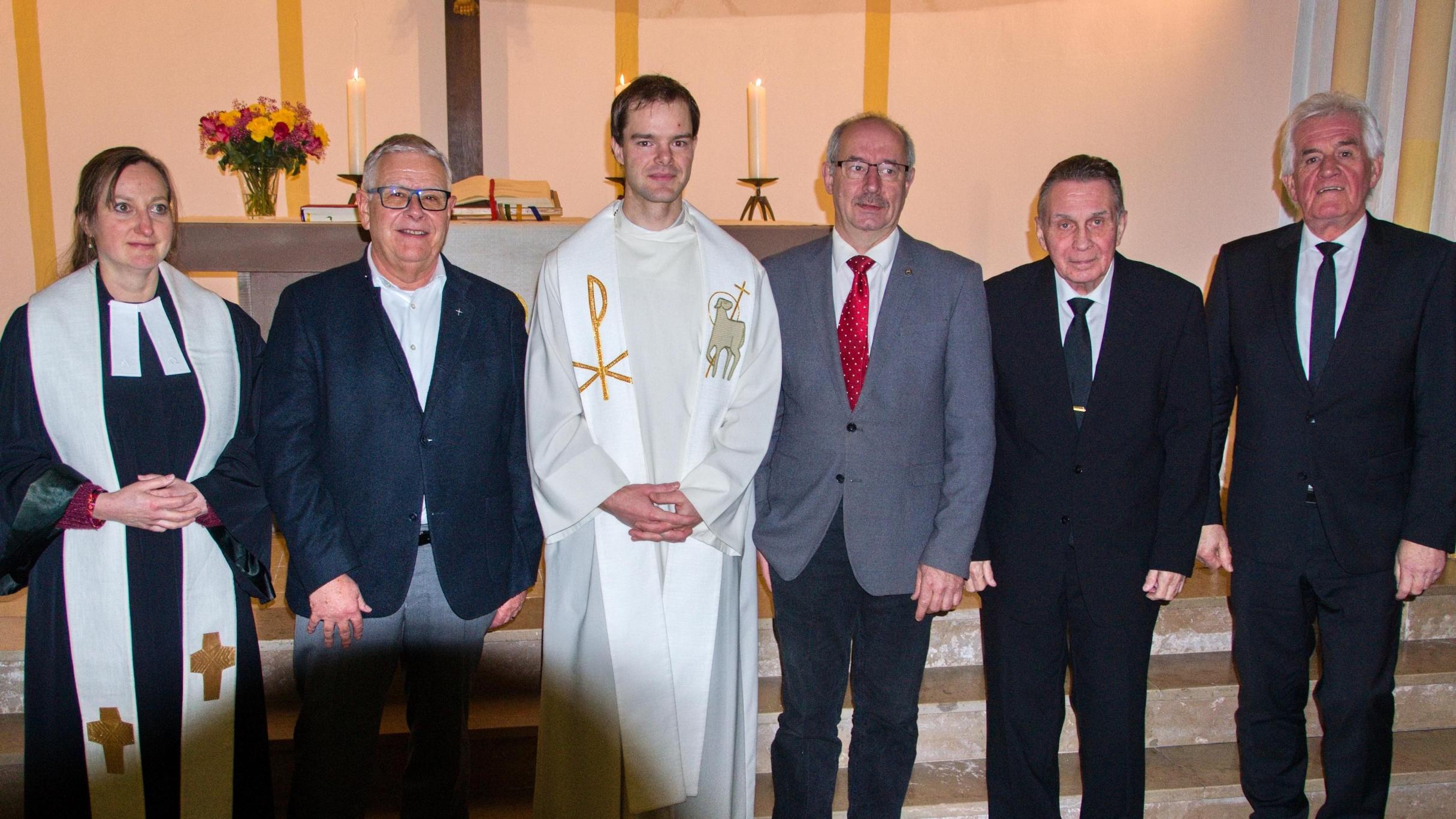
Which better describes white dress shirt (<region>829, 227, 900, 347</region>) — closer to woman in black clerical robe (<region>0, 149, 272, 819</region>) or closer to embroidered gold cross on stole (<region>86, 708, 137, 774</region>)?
woman in black clerical robe (<region>0, 149, 272, 819</region>)

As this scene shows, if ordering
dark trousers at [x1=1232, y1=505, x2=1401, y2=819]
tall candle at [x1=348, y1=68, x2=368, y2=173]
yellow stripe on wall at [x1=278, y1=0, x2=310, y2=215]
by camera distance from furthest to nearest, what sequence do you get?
1. yellow stripe on wall at [x1=278, y1=0, x2=310, y2=215]
2. tall candle at [x1=348, y1=68, x2=368, y2=173]
3. dark trousers at [x1=1232, y1=505, x2=1401, y2=819]

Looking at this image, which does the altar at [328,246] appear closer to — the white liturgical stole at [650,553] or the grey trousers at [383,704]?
the white liturgical stole at [650,553]

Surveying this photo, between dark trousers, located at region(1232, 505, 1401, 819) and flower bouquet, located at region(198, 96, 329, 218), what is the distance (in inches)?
134

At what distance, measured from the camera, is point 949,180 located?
5.97 meters

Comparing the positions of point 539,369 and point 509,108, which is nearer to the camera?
point 539,369

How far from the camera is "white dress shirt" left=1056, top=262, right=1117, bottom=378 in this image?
2312mm

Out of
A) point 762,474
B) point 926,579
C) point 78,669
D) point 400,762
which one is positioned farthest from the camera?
point 400,762

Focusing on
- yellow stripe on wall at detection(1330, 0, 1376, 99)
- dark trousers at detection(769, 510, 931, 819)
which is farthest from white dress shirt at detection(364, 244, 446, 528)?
yellow stripe on wall at detection(1330, 0, 1376, 99)

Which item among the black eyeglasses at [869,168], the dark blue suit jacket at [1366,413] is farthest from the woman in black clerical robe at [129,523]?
the dark blue suit jacket at [1366,413]

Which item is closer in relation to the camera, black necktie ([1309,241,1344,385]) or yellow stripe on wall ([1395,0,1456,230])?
black necktie ([1309,241,1344,385])

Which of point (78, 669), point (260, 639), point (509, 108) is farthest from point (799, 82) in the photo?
point (78, 669)

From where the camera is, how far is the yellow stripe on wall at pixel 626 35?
5801 millimetres

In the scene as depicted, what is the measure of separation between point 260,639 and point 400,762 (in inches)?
22.7

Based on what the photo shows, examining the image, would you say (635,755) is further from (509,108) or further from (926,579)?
(509,108)
